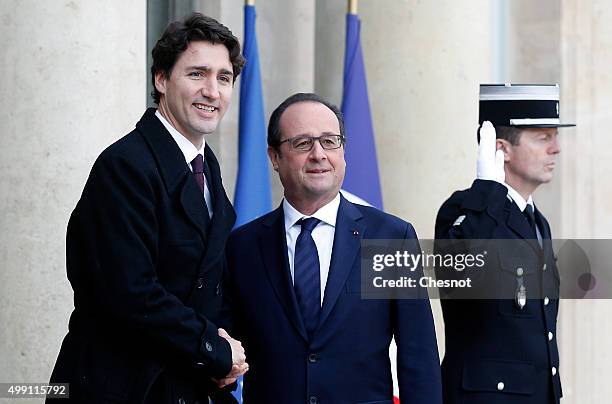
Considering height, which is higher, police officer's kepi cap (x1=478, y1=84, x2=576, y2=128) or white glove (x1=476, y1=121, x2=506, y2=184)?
police officer's kepi cap (x1=478, y1=84, x2=576, y2=128)

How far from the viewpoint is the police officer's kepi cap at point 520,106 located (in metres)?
4.93

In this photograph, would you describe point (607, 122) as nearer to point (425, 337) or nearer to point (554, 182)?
point (554, 182)

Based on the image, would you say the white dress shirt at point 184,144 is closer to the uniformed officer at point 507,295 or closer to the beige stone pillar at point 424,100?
the uniformed officer at point 507,295

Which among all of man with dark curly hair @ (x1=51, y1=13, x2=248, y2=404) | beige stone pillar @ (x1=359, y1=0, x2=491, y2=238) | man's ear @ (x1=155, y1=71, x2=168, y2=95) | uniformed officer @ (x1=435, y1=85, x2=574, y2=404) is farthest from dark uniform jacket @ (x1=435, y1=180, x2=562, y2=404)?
beige stone pillar @ (x1=359, y1=0, x2=491, y2=238)

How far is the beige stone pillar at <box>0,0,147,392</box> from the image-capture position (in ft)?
14.6

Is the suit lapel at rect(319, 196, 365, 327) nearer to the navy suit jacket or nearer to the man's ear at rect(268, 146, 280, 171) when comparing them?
the navy suit jacket

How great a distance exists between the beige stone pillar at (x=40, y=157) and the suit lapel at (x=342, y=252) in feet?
4.13

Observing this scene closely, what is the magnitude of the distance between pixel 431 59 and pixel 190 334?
4139 mm

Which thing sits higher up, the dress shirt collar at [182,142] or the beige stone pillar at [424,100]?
the beige stone pillar at [424,100]

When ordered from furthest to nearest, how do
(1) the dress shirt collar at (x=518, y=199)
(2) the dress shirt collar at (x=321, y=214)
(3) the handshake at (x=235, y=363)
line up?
(1) the dress shirt collar at (x=518, y=199), (2) the dress shirt collar at (x=321, y=214), (3) the handshake at (x=235, y=363)

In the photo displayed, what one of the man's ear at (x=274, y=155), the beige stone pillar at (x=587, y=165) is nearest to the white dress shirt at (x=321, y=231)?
the man's ear at (x=274, y=155)

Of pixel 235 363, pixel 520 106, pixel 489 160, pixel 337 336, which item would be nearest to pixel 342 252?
pixel 337 336

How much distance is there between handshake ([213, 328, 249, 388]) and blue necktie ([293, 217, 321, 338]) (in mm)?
289

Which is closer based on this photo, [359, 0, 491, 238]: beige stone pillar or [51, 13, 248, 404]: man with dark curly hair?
[51, 13, 248, 404]: man with dark curly hair
